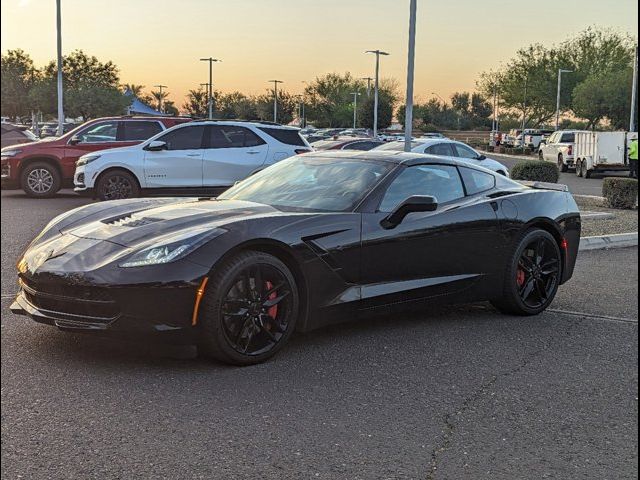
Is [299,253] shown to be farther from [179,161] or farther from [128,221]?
[179,161]

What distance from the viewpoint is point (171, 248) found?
3975 millimetres

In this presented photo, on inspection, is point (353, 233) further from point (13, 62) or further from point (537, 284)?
point (13, 62)

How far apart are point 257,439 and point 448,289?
245 cm

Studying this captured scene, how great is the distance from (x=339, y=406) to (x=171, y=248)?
1.24m

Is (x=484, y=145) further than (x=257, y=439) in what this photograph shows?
Yes

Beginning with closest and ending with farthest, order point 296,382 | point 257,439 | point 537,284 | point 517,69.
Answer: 1. point 257,439
2. point 296,382
3. point 537,284
4. point 517,69

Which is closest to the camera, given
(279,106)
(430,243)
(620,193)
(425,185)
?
(430,243)

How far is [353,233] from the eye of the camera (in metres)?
4.66

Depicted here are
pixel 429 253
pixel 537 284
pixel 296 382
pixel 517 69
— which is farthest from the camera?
pixel 517 69

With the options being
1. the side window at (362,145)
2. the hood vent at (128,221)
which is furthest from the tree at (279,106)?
the hood vent at (128,221)

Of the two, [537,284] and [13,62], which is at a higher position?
[13,62]

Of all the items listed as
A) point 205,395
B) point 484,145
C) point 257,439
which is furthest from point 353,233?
point 484,145

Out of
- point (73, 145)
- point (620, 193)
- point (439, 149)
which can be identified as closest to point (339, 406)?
point (73, 145)

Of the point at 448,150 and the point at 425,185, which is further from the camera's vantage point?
the point at 448,150
